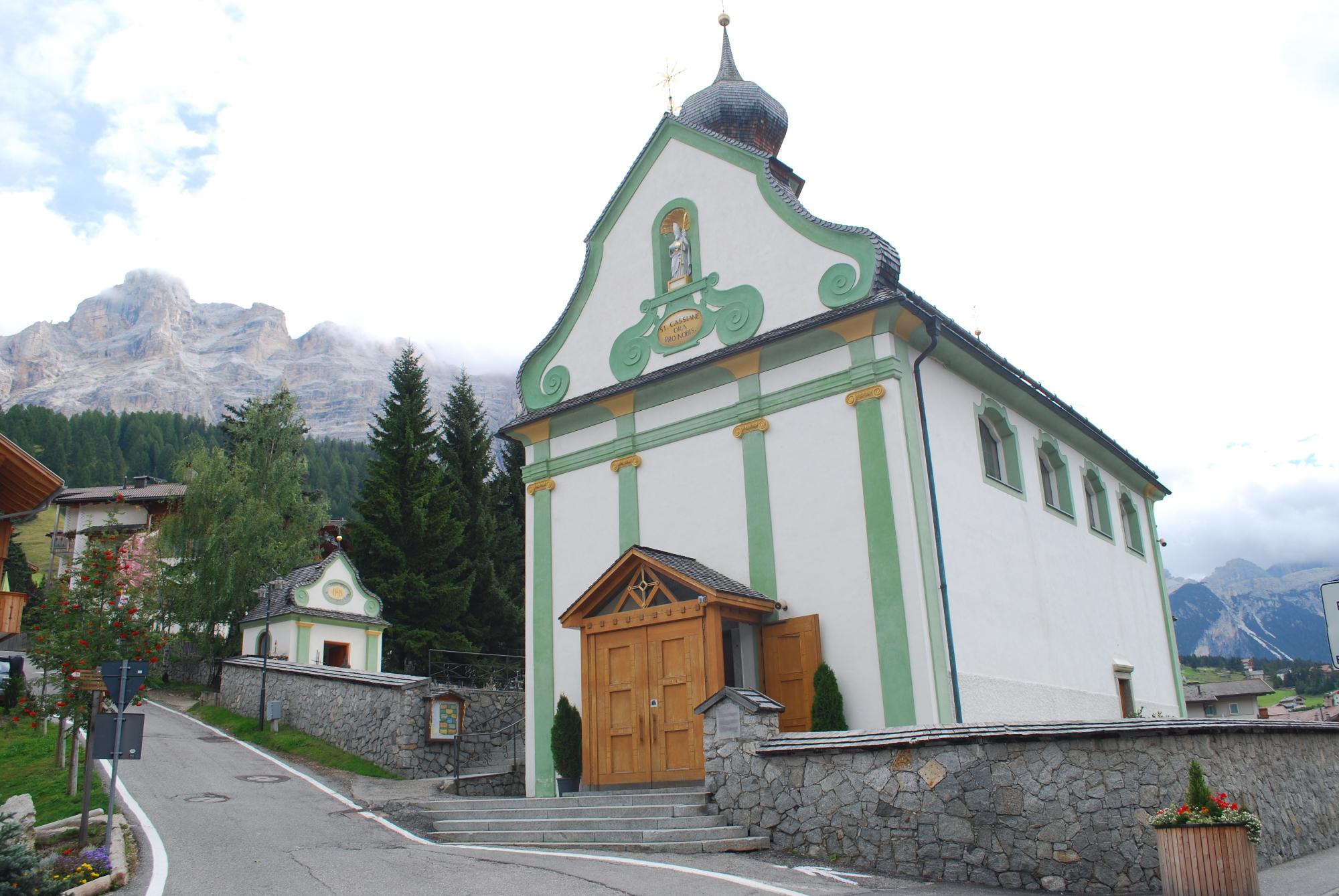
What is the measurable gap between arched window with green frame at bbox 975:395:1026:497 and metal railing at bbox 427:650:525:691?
16233 mm

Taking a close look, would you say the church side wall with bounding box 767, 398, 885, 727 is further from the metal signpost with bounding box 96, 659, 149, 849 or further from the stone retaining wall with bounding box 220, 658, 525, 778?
the stone retaining wall with bounding box 220, 658, 525, 778

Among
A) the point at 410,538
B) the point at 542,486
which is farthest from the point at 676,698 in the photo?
the point at 410,538

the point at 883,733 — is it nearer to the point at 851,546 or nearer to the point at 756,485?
the point at 851,546

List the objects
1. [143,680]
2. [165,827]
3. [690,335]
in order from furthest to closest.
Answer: [690,335] < [165,827] < [143,680]

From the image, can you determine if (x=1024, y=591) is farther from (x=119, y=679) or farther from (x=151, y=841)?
(x=119, y=679)

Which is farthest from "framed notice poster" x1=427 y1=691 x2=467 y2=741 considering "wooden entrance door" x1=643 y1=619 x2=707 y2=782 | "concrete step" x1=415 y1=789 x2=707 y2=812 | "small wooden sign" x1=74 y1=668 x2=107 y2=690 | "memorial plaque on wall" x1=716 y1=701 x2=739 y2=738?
"memorial plaque on wall" x1=716 y1=701 x2=739 y2=738

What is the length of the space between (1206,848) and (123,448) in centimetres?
11188

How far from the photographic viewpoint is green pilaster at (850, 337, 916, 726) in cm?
1366

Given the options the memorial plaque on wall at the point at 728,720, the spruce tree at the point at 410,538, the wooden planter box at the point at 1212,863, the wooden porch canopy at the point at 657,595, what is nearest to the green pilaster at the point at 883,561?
the wooden porch canopy at the point at 657,595

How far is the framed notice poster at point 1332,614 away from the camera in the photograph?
7.93 metres

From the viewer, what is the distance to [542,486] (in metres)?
19.2

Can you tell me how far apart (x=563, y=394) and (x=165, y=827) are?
9.49 metres

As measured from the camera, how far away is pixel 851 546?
1474 centimetres

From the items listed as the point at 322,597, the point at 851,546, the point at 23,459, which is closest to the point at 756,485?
the point at 851,546
